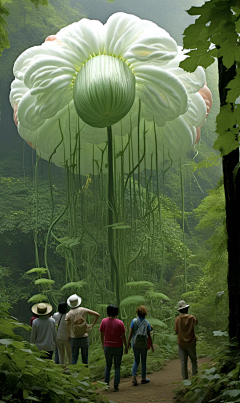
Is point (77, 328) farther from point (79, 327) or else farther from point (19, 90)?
point (19, 90)

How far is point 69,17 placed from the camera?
760 inches

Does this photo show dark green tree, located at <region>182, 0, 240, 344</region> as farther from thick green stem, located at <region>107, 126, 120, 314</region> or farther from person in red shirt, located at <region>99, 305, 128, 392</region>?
thick green stem, located at <region>107, 126, 120, 314</region>

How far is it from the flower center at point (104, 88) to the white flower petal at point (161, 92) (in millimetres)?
186

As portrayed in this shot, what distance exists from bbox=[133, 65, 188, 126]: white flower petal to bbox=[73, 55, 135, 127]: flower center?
19 cm

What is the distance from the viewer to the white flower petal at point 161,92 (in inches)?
200

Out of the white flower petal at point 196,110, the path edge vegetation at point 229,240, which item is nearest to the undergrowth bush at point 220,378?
the path edge vegetation at point 229,240

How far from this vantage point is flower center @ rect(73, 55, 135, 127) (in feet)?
16.2

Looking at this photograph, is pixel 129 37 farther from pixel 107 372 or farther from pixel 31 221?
pixel 31 221

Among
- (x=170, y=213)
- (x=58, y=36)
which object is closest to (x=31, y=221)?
(x=170, y=213)

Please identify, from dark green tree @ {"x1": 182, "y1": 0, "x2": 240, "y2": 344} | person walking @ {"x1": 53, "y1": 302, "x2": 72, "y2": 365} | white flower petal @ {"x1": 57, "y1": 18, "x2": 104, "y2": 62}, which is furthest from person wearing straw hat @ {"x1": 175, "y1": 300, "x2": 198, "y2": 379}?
white flower petal @ {"x1": 57, "y1": 18, "x2": 104, "y2": 62}

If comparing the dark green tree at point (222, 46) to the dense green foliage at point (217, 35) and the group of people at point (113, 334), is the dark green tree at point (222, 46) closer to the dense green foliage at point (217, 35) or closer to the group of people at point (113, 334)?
the dense green foliage at point (217, 35)

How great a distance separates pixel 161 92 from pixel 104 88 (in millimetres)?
777

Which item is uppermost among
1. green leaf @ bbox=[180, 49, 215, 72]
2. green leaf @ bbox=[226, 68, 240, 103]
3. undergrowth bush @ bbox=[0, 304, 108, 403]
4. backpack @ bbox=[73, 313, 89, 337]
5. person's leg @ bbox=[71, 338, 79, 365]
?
green leaf @ bbox=[180, 49, 215, 72]

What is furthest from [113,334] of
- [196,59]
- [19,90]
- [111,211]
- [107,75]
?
[19,90]
